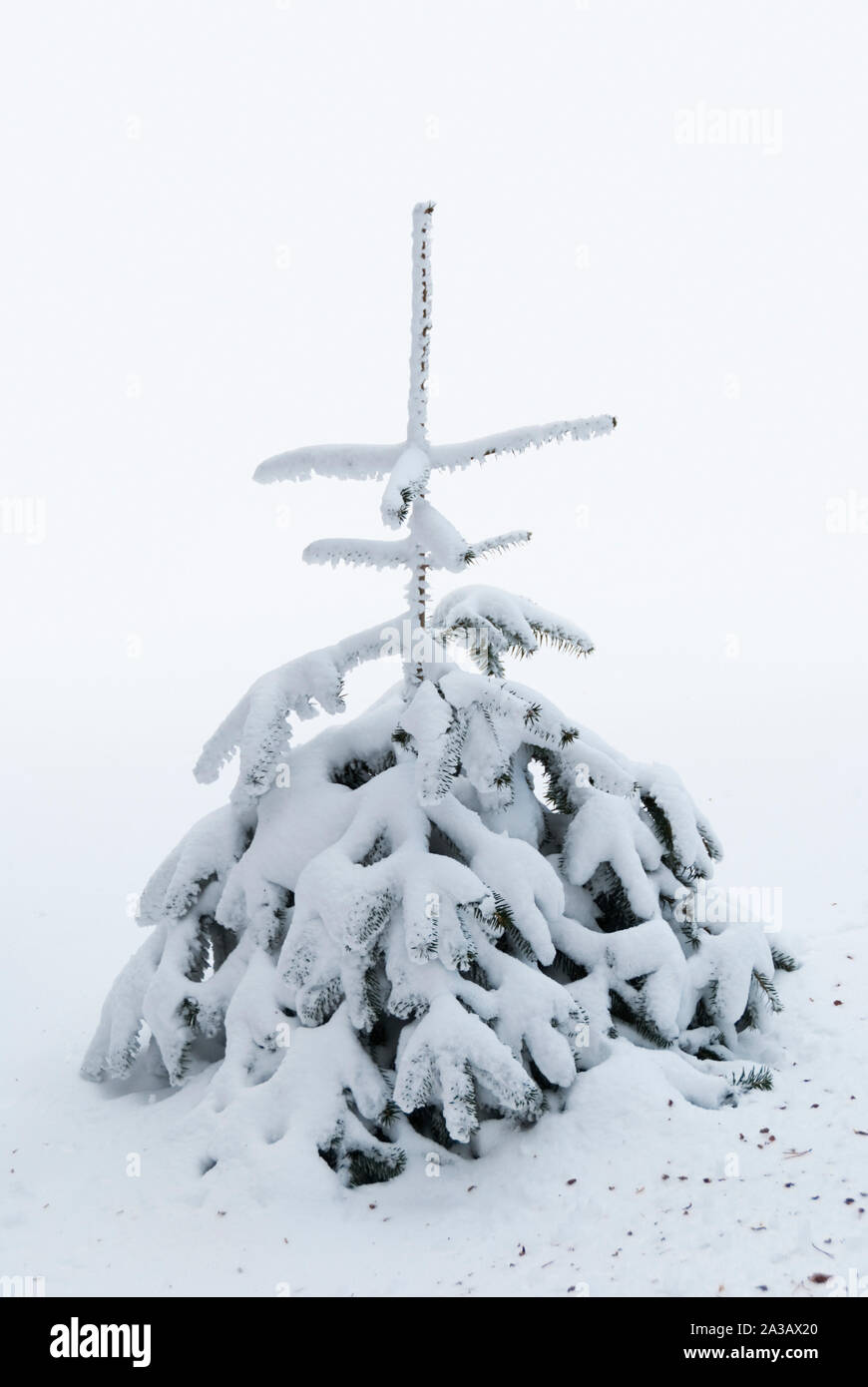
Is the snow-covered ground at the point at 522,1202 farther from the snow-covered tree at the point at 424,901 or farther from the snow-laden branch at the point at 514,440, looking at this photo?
the snow-laden branch at the point at 514,440

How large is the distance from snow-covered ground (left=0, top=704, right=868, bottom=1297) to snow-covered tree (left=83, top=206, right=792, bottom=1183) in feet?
0.91

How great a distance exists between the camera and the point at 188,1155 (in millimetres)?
6453

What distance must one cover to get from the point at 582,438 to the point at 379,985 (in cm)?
354

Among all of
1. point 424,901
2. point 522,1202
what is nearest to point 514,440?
point 424,901

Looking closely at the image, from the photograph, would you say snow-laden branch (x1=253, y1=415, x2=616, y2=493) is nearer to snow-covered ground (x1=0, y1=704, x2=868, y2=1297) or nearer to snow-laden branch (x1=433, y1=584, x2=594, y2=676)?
snow-laden branch (x1=433, y1=584, x2=594, y2=676)

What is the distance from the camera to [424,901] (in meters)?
6.15

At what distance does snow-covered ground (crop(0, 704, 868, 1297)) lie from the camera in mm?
5070

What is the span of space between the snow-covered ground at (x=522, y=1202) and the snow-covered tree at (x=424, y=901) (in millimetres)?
277

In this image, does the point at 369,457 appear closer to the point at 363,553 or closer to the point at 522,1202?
the point at 363,553

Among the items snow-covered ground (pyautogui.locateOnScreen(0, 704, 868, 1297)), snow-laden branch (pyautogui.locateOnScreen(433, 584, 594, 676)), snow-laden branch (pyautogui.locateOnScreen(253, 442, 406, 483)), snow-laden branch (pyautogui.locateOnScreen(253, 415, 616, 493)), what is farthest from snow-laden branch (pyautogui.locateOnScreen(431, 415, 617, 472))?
snow-covered ground (pyautogui.locateOnScreen(0, 704, 868, 1297))

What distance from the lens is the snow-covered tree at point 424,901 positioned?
6.24 meters
